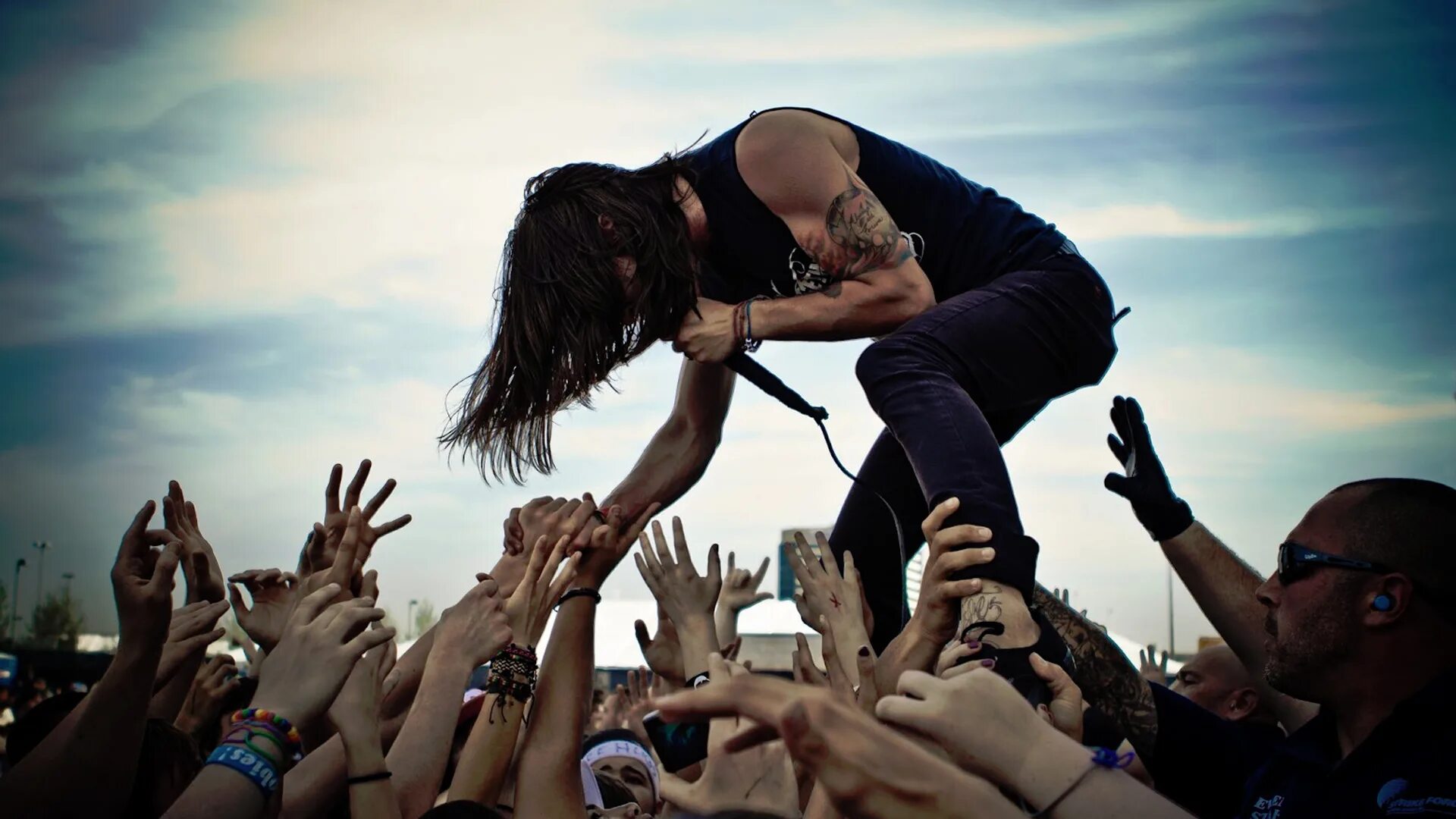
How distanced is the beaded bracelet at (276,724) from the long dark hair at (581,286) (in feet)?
3.98

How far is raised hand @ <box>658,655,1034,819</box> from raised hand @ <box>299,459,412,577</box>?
2.37m

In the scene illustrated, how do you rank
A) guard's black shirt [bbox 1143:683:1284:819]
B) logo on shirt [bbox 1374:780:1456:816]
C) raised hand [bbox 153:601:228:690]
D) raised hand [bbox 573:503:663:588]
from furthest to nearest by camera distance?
raised hand [bbox 573:503:663:588] → guard's black shirt [bbox 1143:683:1284:819] → raised hand [bbox 153:601:228:690] → logo on shirt [bbox 1374:780:1456:816]

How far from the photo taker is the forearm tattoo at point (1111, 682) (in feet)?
11.7

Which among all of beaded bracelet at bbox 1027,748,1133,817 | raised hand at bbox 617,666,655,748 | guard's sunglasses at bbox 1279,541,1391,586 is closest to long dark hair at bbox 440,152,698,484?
guard's sunglasses at bbox 1279,541,1391,586

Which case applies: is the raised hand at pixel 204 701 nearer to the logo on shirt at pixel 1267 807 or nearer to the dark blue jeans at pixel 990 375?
the dark blue jeans at pixel 990 375

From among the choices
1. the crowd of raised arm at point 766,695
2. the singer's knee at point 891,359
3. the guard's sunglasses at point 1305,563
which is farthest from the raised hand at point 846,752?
the singer's knee at point 891,359

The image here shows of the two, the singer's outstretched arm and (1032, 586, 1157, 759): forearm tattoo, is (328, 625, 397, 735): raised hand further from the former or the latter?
(1032, 586, 1157, 759): forearm tattoo

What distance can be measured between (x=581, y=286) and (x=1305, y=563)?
1.93 m

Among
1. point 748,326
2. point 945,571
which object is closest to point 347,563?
point 748,326

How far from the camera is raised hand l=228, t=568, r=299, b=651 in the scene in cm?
337

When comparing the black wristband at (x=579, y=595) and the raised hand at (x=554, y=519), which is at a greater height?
the raised hand at (x=554, y=519)

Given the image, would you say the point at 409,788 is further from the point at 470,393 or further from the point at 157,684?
the point at 470,393

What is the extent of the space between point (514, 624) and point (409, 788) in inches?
20.6

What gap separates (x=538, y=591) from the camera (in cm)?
342
